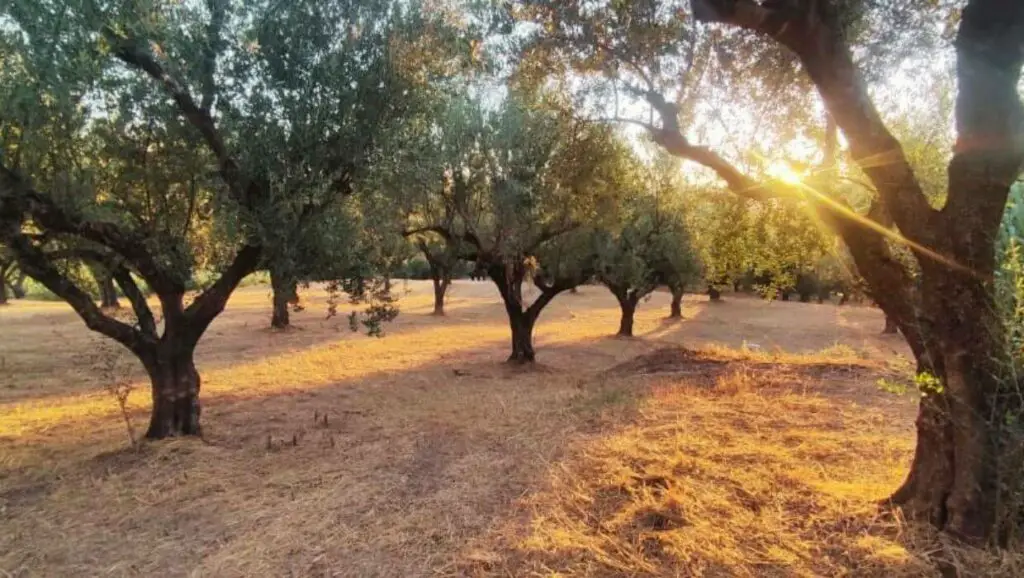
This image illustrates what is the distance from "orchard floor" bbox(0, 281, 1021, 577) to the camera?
4.79 m

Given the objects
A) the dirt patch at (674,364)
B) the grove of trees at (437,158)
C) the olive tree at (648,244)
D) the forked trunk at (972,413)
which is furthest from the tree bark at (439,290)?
the forked trunk at (972,413)

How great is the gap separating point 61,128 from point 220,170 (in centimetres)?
201

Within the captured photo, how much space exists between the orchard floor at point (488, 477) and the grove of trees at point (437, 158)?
3.00 ft

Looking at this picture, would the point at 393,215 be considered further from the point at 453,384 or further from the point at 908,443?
the point at 908,443

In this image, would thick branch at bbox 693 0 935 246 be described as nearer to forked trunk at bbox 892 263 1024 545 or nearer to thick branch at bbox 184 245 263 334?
forked trunk at bbox 892 263 1024 545

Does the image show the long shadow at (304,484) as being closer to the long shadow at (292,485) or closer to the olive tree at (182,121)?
the long shadow at (292,485)

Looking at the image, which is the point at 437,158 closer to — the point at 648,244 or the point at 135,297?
the point at 135,297

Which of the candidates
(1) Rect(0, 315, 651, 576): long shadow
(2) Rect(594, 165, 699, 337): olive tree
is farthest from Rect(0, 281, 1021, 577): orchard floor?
(2) Rect(594, 165, 699, 337): olive tree

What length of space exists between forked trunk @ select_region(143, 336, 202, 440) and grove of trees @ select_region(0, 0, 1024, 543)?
0.11 ft

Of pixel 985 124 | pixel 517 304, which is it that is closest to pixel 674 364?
pixel 517 304

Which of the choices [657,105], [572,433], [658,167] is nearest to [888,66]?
[657,105]

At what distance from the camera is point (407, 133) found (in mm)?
8672

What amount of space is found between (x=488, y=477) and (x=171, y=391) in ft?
19.9

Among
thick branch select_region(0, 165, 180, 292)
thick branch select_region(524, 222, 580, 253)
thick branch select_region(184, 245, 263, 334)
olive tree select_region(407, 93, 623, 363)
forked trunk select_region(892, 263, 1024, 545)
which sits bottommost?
forked trunk select_region(892, 263, 1024, 545)
